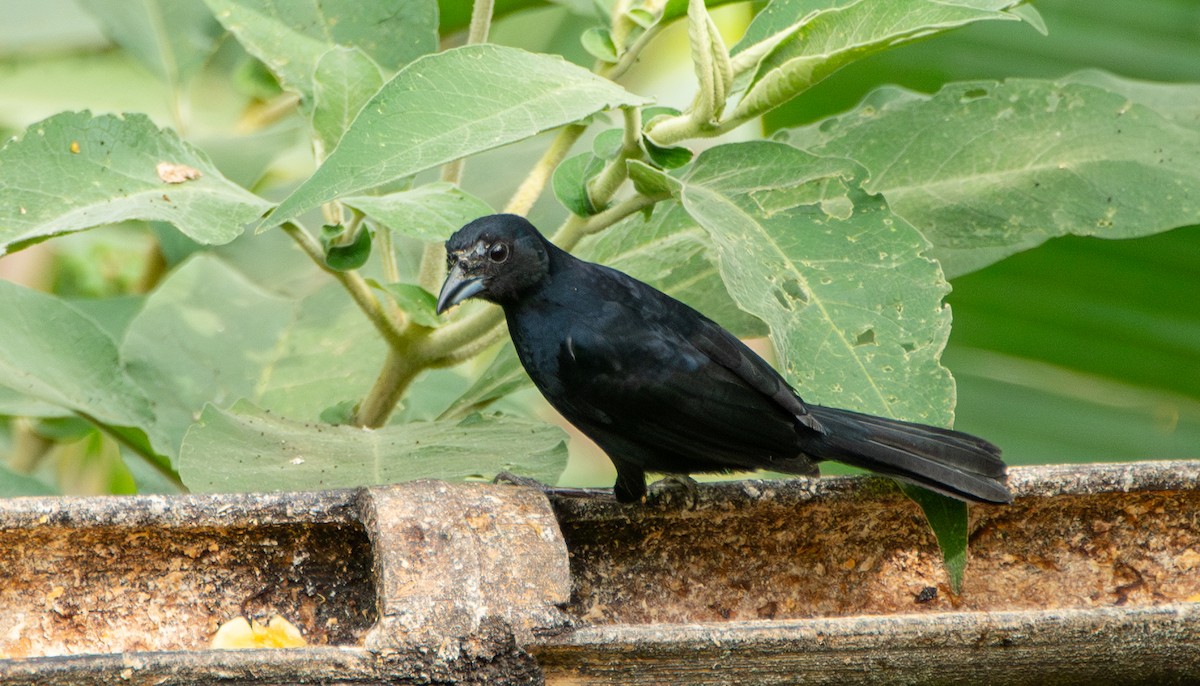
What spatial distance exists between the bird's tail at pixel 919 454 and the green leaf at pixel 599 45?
675 millimetres

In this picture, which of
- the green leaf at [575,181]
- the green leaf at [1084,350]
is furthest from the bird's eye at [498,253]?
the green leaf at [1084,350]

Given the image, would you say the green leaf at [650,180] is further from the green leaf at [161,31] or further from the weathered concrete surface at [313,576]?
the green leaf at [161,31]

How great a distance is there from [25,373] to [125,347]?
277 millimetres

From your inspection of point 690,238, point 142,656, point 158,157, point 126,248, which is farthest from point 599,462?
point 142,656

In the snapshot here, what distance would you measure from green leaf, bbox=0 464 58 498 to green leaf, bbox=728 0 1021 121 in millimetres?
1380

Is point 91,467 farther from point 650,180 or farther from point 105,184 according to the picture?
point 650,180

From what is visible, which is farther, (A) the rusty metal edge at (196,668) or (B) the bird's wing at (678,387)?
(B) the bird's wing at (678,387)

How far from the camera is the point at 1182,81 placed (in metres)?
2.99

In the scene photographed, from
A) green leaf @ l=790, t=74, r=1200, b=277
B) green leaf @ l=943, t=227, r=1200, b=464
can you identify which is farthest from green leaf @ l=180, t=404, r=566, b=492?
green leaf @ l=943, t=227, r=1200, b=464

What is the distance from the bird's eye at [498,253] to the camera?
81.1 inches

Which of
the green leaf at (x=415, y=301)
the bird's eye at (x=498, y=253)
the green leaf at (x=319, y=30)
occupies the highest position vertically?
the green leaf at (x=319, y=30)

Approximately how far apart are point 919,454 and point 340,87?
1.02m

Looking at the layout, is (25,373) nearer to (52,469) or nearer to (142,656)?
(142,656)

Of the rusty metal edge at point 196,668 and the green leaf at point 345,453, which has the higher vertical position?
the green leaf at point 345,453
